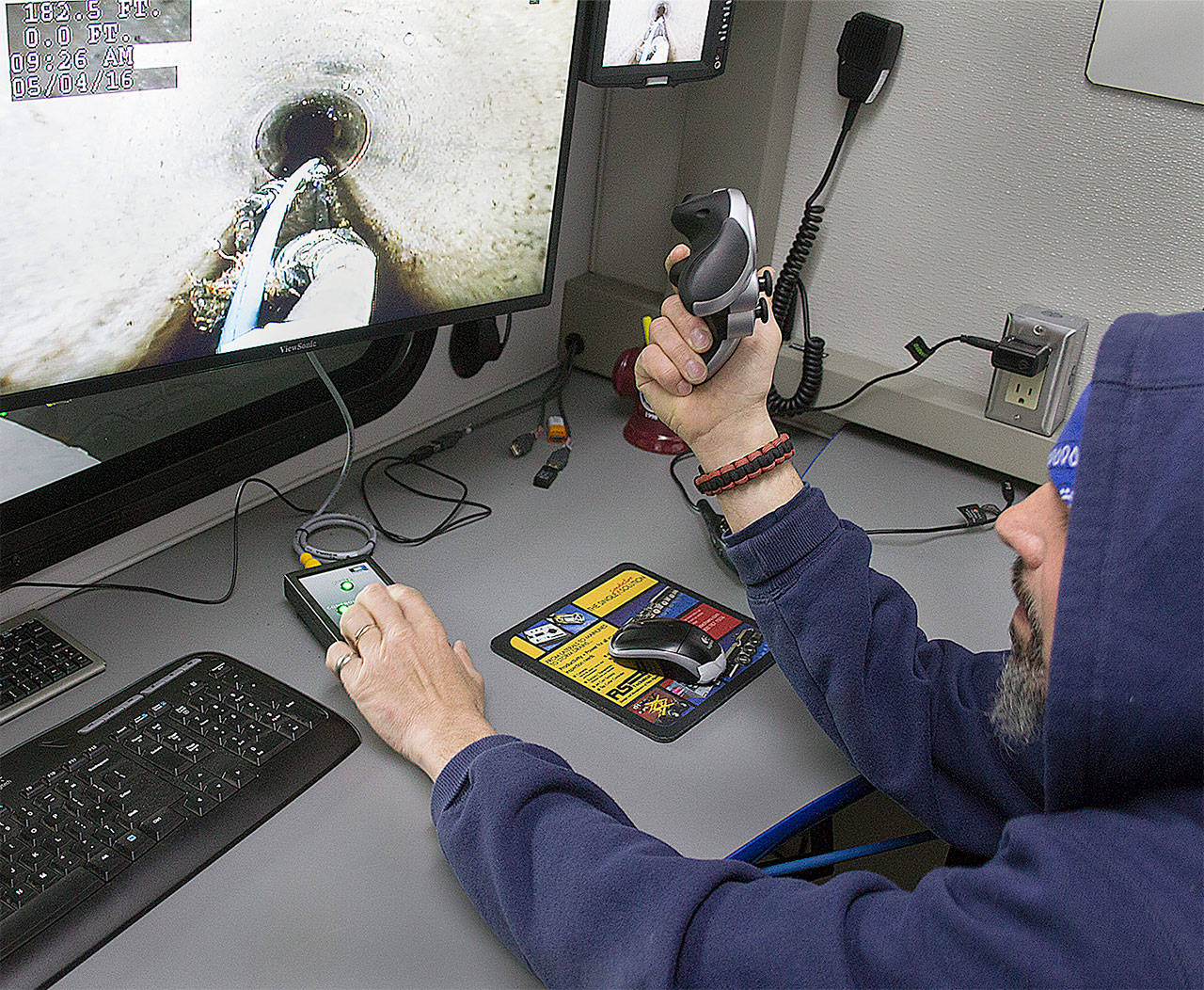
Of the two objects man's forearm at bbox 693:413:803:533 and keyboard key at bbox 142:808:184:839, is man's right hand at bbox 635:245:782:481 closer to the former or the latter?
man's forearm at bbox 693:413:803:533

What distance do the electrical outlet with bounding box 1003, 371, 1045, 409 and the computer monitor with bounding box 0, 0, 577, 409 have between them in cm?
63

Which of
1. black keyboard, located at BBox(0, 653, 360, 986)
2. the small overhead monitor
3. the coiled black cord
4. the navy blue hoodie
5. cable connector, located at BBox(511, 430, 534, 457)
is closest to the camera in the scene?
the navy blue hoodie

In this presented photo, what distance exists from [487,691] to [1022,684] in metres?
0.46

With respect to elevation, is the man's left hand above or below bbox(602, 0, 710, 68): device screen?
below

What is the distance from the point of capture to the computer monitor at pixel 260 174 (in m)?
0.85

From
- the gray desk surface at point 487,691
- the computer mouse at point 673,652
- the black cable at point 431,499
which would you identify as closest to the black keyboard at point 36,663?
the gray desk surface at point 487,691

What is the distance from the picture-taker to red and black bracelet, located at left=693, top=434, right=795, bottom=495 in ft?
3.45

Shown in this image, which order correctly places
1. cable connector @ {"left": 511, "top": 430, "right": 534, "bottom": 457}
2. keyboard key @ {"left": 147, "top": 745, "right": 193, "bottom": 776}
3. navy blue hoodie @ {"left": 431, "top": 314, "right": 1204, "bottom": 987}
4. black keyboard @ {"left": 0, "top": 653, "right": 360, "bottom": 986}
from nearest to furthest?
navy blue hoodie @ {"left": 431, "top": 314, "right": 1204, "bottom": 987}, black keyboard @ {"left": 0, "top": 653, "right": 360, "bottom": 986}, keyboard key @ {"left": 147, "top": 745, "right": 193, "bottom": 776}, cable connector @ {"left": 511, "top": 430, "right": 534, "bottom": 457}

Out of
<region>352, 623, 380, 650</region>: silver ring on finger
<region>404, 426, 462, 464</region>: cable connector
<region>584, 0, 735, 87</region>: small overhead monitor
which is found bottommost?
<region>352, 623, 380, 650</region>: silver ring on finger

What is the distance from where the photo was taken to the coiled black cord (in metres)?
1.57

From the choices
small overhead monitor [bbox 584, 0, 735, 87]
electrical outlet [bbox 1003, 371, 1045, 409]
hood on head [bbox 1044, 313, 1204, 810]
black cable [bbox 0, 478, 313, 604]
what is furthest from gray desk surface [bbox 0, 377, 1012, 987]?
small overhead monitor [bbox 584, 0, 735, 87]

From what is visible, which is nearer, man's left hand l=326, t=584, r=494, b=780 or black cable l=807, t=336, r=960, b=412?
man's left hand l=326, t=584, r=494, b=780

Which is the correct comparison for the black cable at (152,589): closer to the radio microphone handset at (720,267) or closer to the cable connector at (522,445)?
the cable connector at (522,445)

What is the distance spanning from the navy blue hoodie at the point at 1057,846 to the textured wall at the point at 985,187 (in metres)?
0.76
